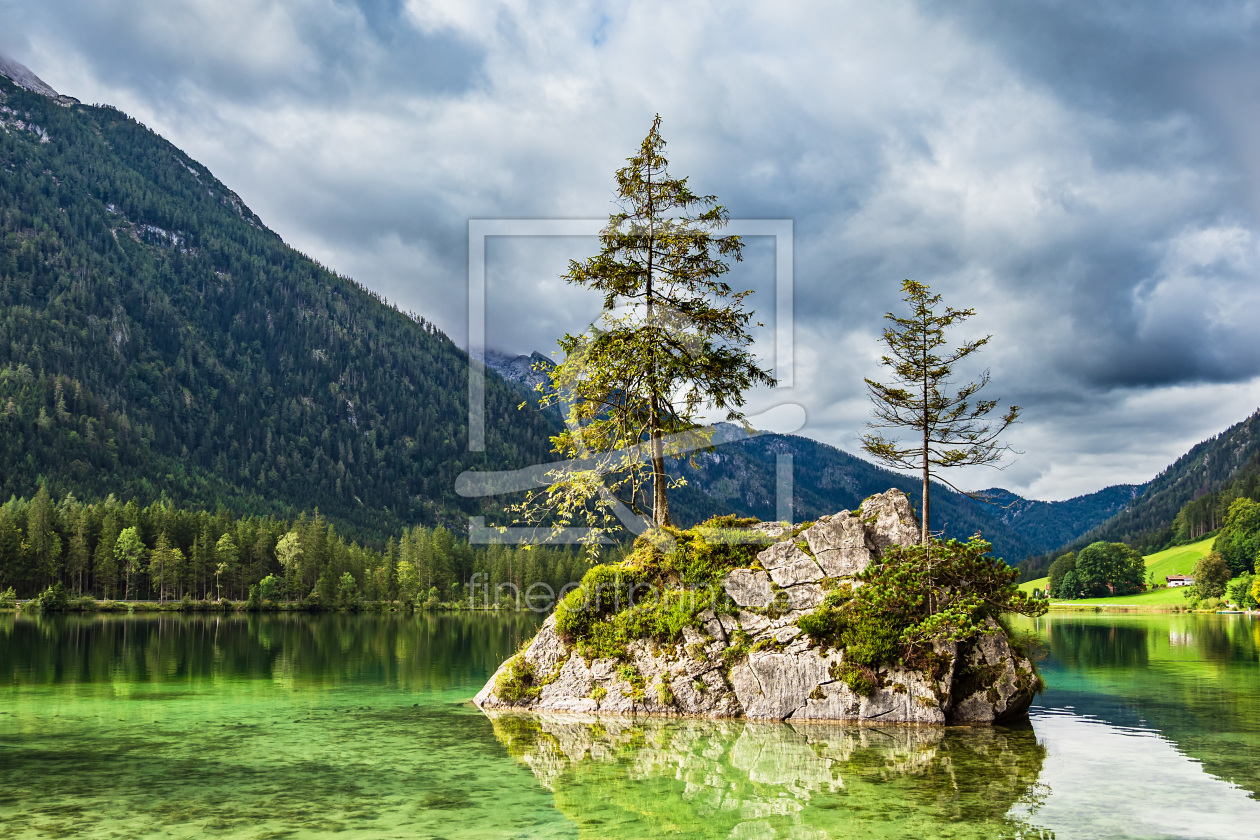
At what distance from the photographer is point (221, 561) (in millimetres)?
132750

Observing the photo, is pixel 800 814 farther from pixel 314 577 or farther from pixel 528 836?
pixel 314 577

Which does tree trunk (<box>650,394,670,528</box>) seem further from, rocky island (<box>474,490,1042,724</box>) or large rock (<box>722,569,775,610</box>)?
large rock (<box>722,569,775,610</box>)

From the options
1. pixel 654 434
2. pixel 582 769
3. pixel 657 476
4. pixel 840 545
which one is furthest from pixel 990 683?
pixel 654 434

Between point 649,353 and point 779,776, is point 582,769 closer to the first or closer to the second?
point 779,776

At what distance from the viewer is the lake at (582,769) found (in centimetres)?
1286

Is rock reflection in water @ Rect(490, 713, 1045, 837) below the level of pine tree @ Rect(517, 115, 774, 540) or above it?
below

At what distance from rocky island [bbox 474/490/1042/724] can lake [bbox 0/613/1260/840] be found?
1.18 metres

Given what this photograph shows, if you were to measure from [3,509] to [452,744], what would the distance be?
139 metres

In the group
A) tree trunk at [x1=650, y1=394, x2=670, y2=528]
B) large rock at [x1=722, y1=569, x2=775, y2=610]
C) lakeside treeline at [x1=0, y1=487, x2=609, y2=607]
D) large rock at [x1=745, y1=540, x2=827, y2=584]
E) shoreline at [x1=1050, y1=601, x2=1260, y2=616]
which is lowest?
shoreline at [x1=1050, y1=601, x2=1260, y2=616]

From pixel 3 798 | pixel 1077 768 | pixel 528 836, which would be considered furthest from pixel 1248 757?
pixel 3 798

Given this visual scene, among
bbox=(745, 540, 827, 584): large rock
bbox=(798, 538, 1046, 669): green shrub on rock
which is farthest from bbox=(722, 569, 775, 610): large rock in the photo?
bbox=(798, 538, 1046, 669): green shrub on rock

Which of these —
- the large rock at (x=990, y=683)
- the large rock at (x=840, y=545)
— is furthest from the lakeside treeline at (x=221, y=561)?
the large rock at (x=990, y=683)

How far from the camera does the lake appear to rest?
12.9 meters

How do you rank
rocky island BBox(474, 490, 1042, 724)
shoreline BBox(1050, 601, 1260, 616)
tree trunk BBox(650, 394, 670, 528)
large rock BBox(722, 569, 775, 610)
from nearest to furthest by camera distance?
rocky island BBox(474, 490, 1042, 724) → large rock BBox(722, 569, 775, 610) → tree trunk BBox(650, 394, 670, 528) → shoreline BBox(1050, 601, 1260, 616)
